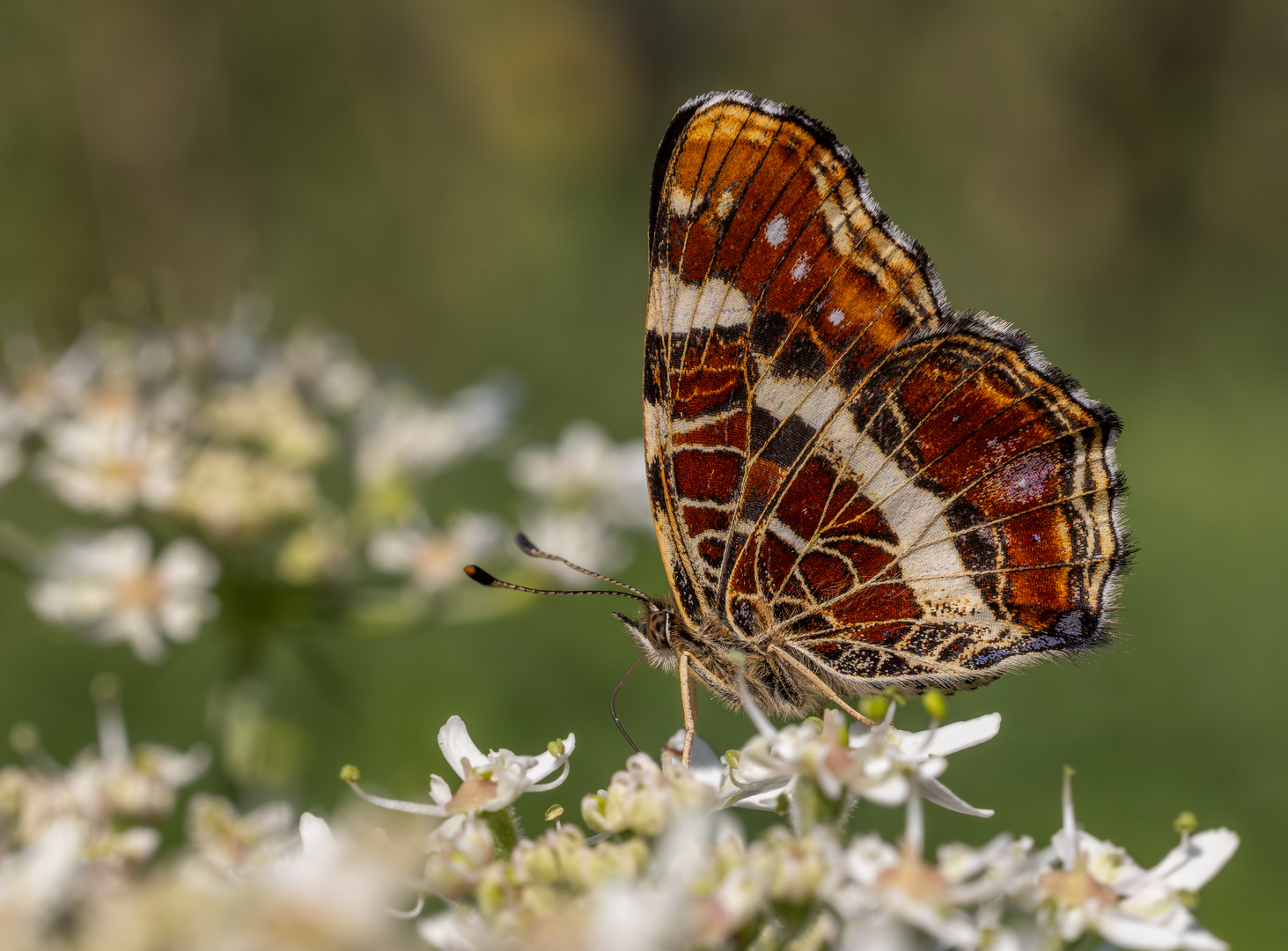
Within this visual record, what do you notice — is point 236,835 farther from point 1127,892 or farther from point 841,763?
point 1127,892

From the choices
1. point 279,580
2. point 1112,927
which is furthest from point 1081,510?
point 279,580

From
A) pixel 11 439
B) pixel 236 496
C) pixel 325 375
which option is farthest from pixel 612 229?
pixel 236 496

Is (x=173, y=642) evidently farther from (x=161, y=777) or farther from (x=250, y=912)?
(x=250, y=912)

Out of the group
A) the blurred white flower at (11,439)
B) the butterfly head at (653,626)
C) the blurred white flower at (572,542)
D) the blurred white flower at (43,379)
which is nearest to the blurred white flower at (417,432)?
the blurred white flower at (572,542)

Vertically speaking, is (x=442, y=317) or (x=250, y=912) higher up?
(x=442, y=317)

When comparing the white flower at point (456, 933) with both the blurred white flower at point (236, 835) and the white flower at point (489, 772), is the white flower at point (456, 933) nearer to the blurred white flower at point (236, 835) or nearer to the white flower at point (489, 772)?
the white flower at point (489, 772)

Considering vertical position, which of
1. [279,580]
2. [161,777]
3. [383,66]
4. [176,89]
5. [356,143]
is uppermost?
[383,66]
